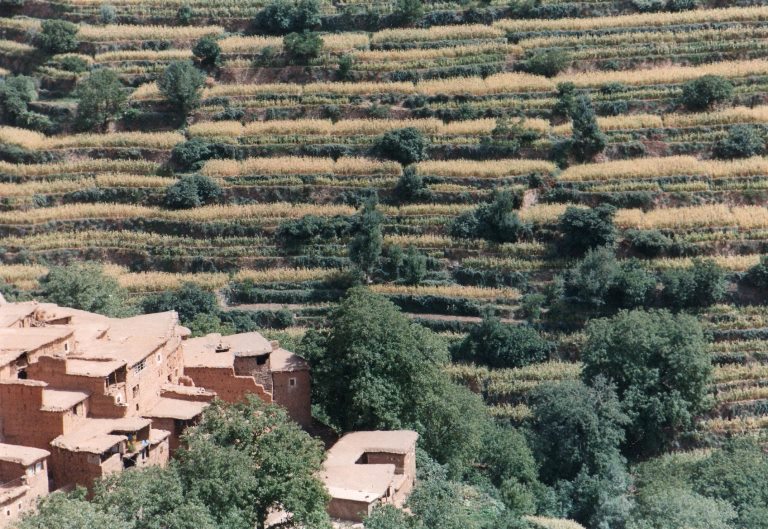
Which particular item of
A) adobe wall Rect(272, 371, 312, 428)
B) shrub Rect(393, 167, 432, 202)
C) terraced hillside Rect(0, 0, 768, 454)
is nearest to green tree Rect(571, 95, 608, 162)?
terraced hillside Rect(0, 0, 768, 454)

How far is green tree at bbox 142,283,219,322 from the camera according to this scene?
2094 inches

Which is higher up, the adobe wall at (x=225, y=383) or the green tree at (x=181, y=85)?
the green tree at (x=181, y=85)

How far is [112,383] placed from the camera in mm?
37344

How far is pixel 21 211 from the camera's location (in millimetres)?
60031

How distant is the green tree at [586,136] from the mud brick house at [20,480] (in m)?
32.8

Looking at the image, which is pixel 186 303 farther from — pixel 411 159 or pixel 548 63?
pixel 548 63

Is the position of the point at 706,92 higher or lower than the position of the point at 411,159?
higher

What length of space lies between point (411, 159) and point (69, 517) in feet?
106

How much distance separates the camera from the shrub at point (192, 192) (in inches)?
2323

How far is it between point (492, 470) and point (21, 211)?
27.4 metres

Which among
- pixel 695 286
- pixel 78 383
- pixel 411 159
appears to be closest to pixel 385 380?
pixel 78 383

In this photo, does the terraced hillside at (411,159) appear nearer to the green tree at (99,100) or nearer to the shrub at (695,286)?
the green tree at (99,100)

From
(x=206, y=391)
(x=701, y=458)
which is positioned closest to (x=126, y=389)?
(x=206, y=391)

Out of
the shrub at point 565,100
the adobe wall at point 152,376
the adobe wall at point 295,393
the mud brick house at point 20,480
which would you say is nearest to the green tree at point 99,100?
the shrub at point 565,100
